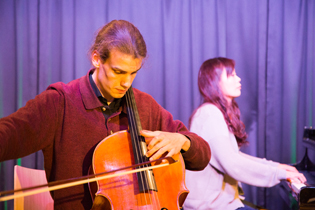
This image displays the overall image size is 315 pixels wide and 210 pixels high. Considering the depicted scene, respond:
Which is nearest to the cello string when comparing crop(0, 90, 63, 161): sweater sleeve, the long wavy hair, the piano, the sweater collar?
the sweater collar

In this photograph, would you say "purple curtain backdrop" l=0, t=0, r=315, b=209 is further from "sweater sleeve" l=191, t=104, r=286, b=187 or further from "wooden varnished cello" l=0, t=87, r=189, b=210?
"wooden varnished cello" l=0, t=87, r=189, b=210

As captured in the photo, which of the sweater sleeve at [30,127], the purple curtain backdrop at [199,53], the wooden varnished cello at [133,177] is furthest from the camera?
the purple curtain backdrop at [199,53]

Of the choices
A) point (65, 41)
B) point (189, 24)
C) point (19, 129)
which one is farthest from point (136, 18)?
point (19, 129)

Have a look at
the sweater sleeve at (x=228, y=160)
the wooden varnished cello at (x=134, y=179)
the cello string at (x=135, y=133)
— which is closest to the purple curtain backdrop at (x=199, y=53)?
the sweater sleeve at (x=228, y=160)

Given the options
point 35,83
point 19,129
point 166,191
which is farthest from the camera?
point 35,83

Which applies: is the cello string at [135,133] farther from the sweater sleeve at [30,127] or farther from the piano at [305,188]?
the piano at [305,188]

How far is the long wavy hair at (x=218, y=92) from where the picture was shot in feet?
6.26

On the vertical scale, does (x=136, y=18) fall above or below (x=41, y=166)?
above

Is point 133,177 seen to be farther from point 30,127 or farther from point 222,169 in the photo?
point 222,169

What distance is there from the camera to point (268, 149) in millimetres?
2793

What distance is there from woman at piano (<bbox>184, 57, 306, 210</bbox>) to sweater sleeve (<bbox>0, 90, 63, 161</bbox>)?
101 cm

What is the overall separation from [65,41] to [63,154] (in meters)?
1.91

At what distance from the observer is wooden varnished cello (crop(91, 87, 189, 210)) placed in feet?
3.12

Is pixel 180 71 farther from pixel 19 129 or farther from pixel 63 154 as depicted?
pixel 19 129
